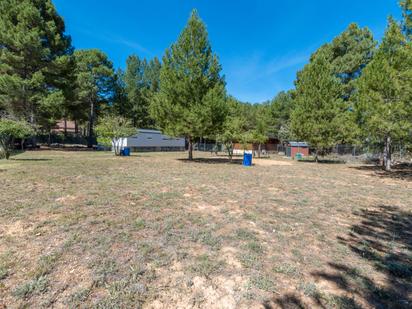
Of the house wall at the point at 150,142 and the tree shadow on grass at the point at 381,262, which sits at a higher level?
the house wall at the point at 150,142

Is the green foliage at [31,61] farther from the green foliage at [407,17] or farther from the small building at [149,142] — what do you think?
the green foliage at [407,17]

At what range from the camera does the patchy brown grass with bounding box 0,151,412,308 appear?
2293 millimetres

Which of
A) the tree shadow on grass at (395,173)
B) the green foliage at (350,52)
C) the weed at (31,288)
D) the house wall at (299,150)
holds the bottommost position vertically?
the weed at (31,288)

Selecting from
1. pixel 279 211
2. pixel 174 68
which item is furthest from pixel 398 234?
pixel 174 68

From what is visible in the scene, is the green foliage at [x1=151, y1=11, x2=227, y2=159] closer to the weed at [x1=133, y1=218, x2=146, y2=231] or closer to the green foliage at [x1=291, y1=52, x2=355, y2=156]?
the green foliage at [x1=291, y1=52, x2=355, y2=156]

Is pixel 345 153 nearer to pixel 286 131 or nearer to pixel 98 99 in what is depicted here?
pixel 286 131

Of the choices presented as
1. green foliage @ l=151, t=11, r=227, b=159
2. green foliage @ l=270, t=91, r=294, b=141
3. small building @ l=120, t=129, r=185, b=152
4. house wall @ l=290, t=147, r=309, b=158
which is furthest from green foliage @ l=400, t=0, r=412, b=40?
green foliage @ l=270, t=91, r=294, b=141

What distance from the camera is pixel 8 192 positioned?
5664 millimetres

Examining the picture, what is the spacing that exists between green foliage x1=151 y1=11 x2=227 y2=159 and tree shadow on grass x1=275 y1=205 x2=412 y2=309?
38.6 feet

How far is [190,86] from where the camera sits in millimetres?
15133

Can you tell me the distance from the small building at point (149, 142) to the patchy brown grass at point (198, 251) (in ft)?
72.1

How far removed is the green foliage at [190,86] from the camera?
14820 millimetres

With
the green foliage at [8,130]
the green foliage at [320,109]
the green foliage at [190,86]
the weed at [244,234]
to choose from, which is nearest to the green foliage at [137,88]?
the green foliage at [190,86]

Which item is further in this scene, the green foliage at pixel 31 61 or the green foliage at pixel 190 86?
the green foliage at pixel 31 61
